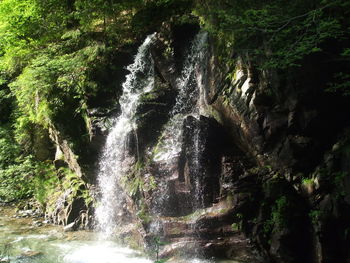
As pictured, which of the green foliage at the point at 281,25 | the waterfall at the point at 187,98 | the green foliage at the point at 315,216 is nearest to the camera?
the green foliage at the point at 281,25

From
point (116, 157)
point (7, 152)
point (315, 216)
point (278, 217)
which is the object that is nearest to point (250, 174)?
point (278, 217)

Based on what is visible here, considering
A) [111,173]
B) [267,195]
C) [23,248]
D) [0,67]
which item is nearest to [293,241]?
[267,195]

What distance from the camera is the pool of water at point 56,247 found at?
8234mm

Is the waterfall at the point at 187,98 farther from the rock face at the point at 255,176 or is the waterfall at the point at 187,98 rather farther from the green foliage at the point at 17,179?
the green foliage at the point at 17,179

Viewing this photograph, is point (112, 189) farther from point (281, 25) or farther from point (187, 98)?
point (281, 25)

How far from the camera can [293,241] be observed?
21.8ft

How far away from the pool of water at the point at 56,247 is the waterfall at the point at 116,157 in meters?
0.80

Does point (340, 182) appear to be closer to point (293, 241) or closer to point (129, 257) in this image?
point (293, 241)

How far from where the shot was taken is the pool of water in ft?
27.0

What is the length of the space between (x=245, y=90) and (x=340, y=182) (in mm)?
3131

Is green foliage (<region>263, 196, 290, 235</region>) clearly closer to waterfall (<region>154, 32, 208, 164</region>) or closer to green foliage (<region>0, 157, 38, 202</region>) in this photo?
waterfall (<region>154, 32, 208, 164</region>)

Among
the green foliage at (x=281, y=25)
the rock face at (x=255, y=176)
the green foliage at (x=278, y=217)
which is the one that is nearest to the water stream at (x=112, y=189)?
the rock face at (x=255, y=176)

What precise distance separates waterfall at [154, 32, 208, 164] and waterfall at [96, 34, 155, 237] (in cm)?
134

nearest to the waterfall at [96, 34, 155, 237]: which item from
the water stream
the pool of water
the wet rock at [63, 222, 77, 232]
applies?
the water stream
